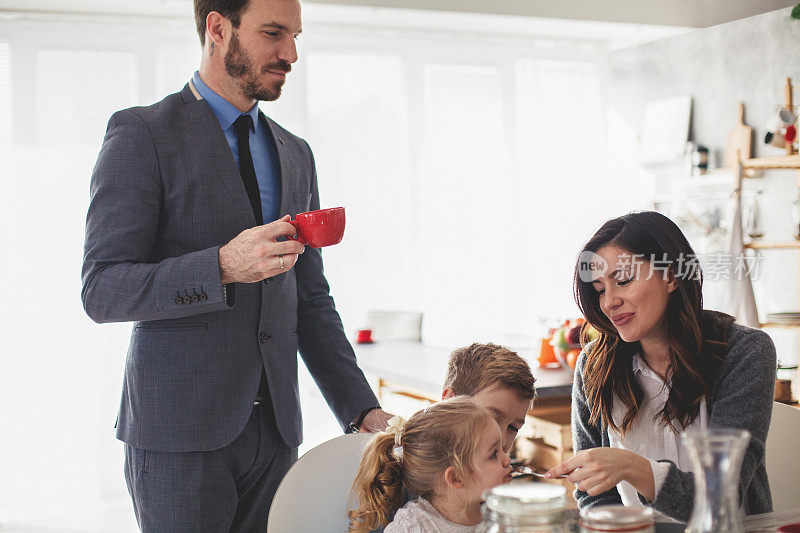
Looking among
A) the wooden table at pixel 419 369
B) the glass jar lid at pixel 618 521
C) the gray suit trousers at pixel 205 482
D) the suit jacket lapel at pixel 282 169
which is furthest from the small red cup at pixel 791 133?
the glass jar lid at pixel 618 521

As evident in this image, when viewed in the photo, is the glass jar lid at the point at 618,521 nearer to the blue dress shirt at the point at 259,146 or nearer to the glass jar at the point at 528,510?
the glass jar at the point at 528,510

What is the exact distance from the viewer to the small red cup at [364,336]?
389 cm

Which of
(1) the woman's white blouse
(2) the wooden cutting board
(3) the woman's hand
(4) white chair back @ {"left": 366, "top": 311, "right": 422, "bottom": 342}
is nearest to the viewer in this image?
(3) the woman's hand

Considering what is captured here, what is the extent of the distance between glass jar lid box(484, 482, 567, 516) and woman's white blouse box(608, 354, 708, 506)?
0.99m

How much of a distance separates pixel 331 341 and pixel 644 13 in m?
4.13

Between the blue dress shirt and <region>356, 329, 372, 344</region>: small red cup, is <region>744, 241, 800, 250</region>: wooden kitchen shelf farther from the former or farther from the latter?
the blue dress shirt

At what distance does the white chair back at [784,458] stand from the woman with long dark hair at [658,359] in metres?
0.18

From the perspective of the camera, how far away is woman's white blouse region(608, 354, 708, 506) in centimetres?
163

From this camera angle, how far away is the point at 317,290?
70.8 inches

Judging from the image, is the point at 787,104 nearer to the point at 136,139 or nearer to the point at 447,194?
the point at 447,194

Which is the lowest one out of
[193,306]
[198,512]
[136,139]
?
[198,512]

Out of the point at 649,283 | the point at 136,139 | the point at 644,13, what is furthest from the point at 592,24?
the point at 136,139

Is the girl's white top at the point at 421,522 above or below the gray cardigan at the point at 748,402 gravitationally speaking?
below

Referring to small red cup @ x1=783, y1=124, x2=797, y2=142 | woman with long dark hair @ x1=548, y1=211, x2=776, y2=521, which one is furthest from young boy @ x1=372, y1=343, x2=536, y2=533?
small red cup @ x1=783, y1=124, x2=797, y2=142
